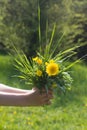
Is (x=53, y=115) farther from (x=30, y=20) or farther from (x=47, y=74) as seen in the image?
(x=30, y=20)

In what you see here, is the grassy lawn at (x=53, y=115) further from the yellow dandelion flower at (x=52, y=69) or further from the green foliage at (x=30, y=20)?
the yellow dandelion flower at (x=52, y=69)

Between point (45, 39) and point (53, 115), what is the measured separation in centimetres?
382

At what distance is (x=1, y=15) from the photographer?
972cm

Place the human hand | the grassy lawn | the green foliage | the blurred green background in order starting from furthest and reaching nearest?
the green foliage → the blurred green background → the grassy lawn → the human hand

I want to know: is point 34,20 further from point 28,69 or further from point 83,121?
point 28,69

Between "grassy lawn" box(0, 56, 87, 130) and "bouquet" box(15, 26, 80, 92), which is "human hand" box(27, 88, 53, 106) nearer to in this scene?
"bouquet" box(15, 26, 80, 92)

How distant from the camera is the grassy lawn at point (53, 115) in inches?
197

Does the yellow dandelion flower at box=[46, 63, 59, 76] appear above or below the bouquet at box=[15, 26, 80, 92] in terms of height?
above

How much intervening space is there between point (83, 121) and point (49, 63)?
3365 mm

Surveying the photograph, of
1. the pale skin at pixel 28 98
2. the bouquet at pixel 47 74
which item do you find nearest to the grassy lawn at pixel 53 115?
the bouquet at pixel 47 74

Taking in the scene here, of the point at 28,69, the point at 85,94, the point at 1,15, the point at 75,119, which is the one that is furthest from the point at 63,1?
the point at 28,69

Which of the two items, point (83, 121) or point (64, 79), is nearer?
point (64, 79)

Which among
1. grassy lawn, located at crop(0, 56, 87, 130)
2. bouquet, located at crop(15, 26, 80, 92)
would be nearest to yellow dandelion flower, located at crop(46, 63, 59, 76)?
bouquet, located at crop(15, 26, 80, 92)

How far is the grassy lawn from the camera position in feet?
16.4
